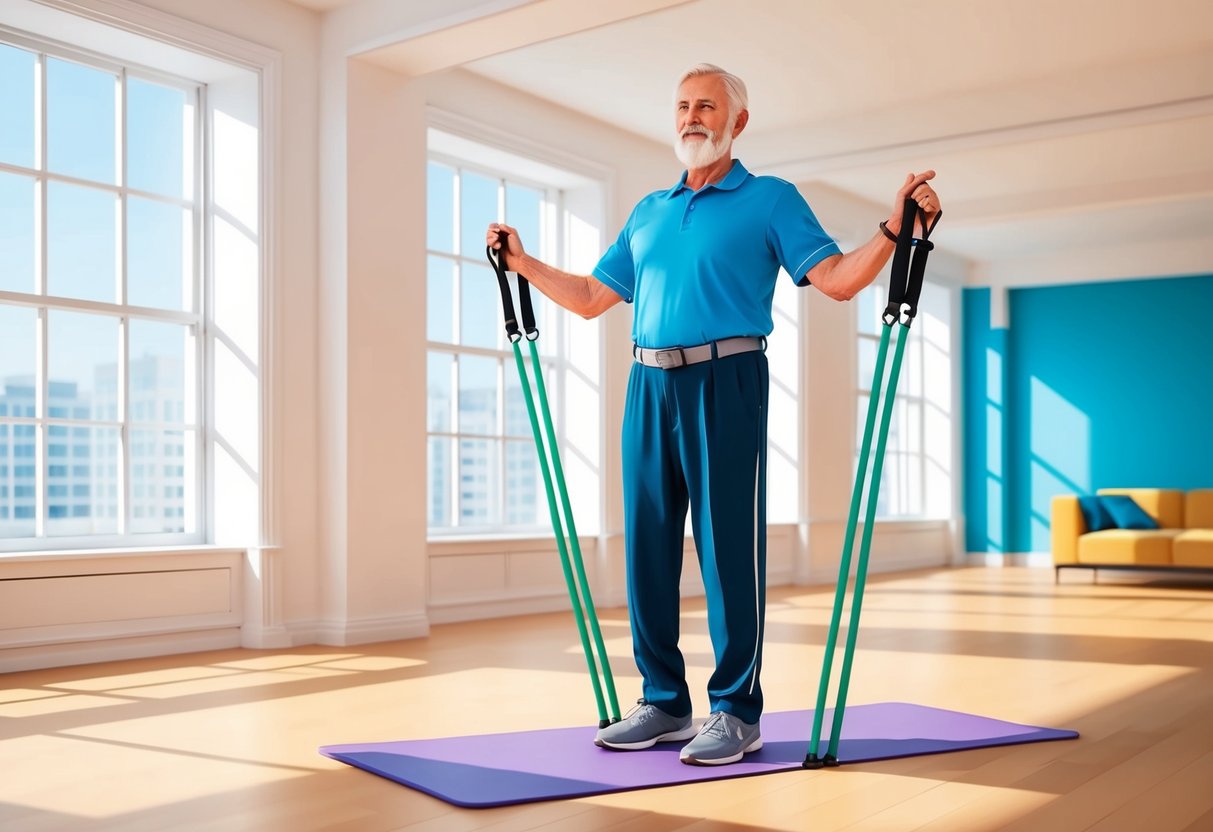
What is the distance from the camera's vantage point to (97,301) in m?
5.07

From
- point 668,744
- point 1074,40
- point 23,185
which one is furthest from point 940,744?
point 1074,40

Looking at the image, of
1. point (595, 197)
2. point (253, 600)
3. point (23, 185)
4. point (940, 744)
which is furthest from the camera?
point (595, 197)

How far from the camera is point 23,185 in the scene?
4.86m

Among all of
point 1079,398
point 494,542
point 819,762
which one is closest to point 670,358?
point 819,762

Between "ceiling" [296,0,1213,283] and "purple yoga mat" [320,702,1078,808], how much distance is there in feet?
9.92

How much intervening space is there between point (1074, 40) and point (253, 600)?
4.84 meters

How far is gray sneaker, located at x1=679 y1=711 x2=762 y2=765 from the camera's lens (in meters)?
2.71

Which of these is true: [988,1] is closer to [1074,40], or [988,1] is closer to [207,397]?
[1074,40]

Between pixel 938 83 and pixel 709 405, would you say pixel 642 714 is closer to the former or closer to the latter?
pixel 709 405

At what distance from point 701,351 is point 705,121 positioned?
55 cm

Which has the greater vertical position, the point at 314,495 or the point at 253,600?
the point at 314,495

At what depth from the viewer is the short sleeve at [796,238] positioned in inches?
108

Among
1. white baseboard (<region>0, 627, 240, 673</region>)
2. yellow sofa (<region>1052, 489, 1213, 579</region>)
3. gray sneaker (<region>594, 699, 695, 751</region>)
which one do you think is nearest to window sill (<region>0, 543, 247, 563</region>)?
white baseboard (<region>0, 627, 240, 673</region>)

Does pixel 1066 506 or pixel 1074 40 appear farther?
pixel 1066 506
